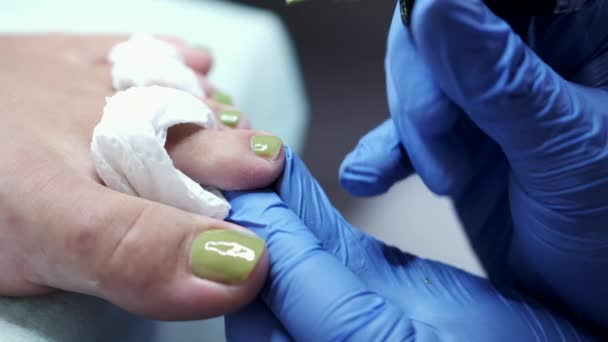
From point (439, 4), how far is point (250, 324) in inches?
13.6

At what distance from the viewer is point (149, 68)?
2.35ft

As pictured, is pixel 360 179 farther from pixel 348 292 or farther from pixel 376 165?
pixel 348 292

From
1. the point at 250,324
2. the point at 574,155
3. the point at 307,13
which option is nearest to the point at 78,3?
the point at 307,13

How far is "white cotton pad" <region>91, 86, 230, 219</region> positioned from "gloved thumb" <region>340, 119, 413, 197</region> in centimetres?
20

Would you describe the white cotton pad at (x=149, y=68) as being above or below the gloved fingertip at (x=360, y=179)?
above

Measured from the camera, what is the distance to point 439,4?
39cm

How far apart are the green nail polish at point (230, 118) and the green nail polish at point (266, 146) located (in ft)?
0.42

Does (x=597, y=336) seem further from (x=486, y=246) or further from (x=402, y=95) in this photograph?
(x=402, y=95)

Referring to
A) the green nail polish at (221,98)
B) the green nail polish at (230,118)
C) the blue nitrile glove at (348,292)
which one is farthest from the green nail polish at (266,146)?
the green nail polish at (221,98)

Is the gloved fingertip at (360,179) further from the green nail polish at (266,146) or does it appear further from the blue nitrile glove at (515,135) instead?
the green nail polish at (266,146)

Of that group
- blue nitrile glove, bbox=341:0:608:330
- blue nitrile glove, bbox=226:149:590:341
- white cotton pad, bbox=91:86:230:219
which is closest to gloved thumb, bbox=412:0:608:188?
blue nitrile glove, bbox=341:0:608:330

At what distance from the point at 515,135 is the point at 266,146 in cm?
26

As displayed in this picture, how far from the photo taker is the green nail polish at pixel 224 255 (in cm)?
47

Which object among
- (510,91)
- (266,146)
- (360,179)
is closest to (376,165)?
(360,179)
